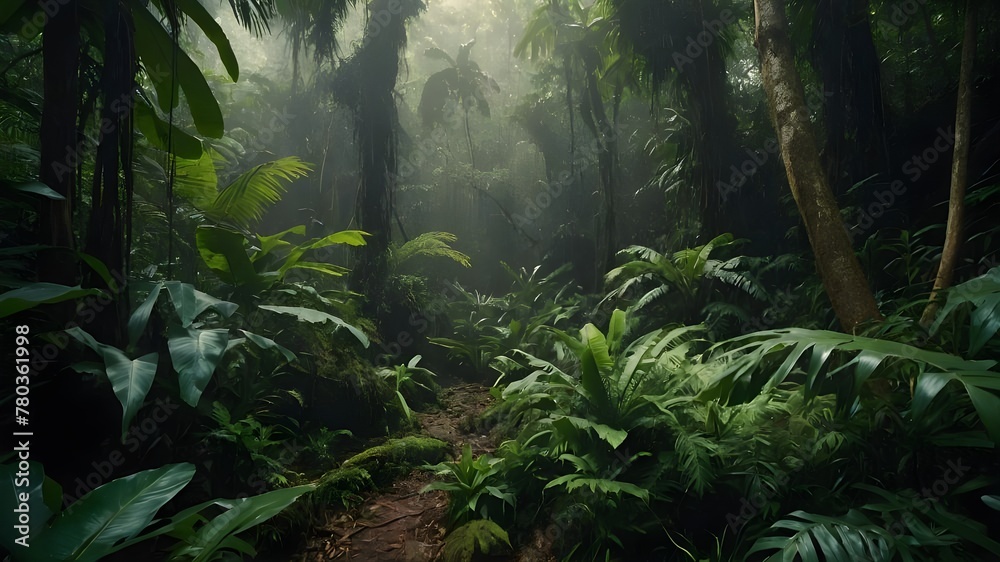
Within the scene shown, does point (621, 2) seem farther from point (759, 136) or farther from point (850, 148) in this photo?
point (850, 148)

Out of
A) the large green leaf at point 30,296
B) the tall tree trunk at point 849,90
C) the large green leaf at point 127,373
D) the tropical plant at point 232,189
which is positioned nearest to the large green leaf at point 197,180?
the tropical plant at point 232,189

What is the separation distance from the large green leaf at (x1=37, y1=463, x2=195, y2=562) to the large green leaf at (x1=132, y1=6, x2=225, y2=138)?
2.48 m

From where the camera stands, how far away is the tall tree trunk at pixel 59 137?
→ 241cm

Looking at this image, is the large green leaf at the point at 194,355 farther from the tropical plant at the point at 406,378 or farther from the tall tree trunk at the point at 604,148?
the tall tree trunk at the point at 604,148

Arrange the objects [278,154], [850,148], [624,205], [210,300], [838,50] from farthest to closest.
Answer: [278,154] → [624,205] → [850,148] → [838,50] → [210,300]

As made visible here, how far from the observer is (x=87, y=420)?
237cm

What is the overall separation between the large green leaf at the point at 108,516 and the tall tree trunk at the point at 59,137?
5.27 ft

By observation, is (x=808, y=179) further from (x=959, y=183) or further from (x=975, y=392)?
(x=975, y=392)

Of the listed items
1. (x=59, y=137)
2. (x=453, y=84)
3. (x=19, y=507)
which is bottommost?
(x=19, y=507)

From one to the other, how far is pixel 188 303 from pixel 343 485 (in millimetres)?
1646

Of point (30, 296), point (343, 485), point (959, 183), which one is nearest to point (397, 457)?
point (343, 485)

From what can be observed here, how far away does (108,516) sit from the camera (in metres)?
1.37

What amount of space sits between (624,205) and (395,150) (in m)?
6.54

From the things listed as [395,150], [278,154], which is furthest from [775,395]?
[278,154]
